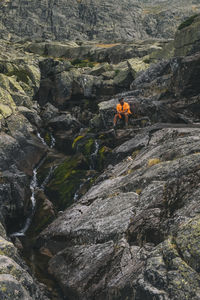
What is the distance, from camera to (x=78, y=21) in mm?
172000

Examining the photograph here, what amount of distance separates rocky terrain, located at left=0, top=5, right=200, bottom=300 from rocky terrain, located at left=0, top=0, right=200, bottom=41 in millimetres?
115872

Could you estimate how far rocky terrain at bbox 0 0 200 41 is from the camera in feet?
533

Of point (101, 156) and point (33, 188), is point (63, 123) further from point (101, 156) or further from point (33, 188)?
point (101, 156)

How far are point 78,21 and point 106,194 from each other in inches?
6806

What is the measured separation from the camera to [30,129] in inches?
1753

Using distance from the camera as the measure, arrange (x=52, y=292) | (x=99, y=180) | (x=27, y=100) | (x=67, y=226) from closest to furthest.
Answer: (x=52, y=292) < (x=67, y=226) < (x=99, y=180) < (x=27, y=100)

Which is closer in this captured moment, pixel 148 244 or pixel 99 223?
pixel 148 244

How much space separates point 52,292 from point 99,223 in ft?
16.0

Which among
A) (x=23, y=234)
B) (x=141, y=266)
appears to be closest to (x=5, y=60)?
(x=23, y=234)

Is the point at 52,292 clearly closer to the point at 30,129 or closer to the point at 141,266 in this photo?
the point at 141,266

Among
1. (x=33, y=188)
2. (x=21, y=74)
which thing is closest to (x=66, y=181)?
(x=33, y=188)

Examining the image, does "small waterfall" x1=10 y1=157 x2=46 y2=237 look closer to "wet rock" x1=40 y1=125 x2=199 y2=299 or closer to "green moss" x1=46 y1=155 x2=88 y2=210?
"green moss" x1=46 y1=155 x2=88 y2=210

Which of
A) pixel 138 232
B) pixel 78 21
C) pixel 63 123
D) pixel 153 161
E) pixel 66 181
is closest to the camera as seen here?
pixel 138 232

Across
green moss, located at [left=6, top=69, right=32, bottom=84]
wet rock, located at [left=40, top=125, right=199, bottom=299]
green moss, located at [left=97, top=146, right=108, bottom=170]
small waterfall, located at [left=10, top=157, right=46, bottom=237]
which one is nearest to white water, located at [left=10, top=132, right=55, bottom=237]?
small waterfall, located at [left=10, top=157, right=46, bottom=237]
